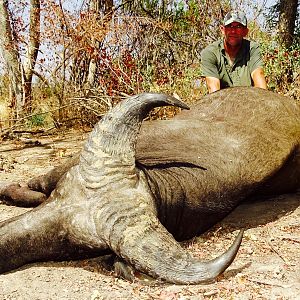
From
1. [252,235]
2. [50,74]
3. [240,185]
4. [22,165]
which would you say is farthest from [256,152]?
[50,74]

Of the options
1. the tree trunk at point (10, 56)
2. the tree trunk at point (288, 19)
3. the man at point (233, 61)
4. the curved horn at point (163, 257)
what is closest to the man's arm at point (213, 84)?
the man at point (233, 61)

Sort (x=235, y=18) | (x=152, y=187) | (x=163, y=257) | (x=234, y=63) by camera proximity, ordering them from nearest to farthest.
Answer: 1. (x=163, y=257)
2. (x=152, y=187)
3. (x=235, y=18)
4. (x=234, y=63)

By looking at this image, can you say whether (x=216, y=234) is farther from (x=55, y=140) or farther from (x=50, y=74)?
(x=50, y=74)

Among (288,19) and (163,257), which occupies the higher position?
(288,19)

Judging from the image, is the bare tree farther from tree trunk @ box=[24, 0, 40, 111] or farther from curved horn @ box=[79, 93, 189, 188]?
curved horn @ box=[79, 93, 189, 188]

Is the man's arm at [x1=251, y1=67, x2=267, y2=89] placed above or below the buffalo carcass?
above

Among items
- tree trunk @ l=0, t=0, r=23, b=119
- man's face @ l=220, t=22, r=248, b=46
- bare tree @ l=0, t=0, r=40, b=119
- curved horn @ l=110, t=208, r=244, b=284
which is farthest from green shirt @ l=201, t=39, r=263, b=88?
tree trunk @ l=0, t=0, r=23, b=119

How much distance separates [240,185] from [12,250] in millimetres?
1602

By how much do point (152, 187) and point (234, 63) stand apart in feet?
10.6

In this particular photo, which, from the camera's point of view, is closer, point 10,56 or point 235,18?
point 235,18

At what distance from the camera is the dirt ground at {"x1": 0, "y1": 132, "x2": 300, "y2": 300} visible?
2.78 meters

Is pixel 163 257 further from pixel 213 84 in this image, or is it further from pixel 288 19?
pixel 288 19

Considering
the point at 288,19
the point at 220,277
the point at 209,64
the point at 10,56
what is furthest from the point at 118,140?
the point at 288,19

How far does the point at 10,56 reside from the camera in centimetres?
980
